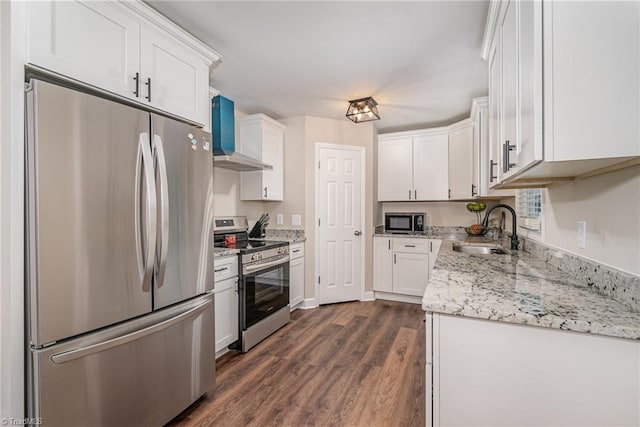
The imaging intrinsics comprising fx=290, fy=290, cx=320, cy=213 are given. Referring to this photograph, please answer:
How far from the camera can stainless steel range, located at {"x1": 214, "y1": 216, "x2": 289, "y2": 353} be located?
8.08 feet

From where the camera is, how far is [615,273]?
41.1 inches

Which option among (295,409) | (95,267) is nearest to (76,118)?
(95,267)

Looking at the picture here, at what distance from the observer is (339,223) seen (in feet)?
12.4

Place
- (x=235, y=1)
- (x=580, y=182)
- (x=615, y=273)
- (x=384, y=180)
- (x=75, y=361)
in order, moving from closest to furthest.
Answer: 1. (x=615, y=273)
2. (x=75, y=361)
3. (x=580, y=182)
4. (x=235, y=1)
5. (x=384, y=180)

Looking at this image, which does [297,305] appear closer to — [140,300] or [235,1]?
[140,300]

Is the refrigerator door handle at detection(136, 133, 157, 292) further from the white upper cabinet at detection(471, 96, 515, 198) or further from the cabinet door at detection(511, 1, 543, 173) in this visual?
the white upper cabinet at detection(471, 96, 515, 198)

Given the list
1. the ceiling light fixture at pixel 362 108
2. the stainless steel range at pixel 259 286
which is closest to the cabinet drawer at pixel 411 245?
the stainless steel range at pixel 259 286

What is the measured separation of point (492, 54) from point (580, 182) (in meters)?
Answer: 0.89

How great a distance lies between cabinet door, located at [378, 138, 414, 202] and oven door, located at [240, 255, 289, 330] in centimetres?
189

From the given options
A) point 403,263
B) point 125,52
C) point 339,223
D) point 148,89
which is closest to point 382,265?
point 403,263

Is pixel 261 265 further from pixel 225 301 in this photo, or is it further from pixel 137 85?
pixel 137 85

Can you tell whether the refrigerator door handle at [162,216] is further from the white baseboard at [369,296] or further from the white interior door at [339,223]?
the white baseboard at [369,296]

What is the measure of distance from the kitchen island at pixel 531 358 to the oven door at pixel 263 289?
5.77 ft

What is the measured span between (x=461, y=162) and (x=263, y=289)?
111 inches
